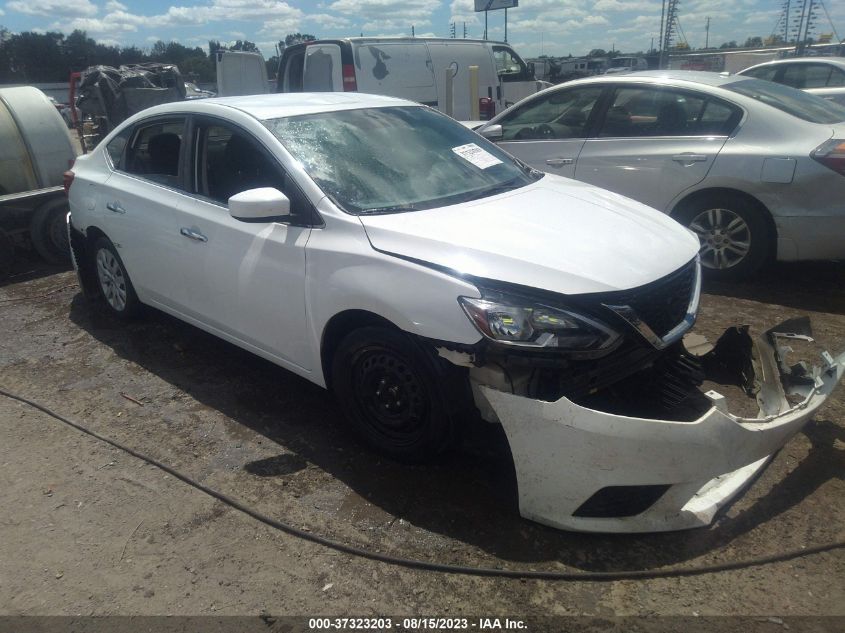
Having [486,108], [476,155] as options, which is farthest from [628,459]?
[486,108]

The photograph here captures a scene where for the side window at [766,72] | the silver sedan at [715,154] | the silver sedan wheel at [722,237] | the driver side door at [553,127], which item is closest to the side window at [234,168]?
the silver sedan at [715,154]

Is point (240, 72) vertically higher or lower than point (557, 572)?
higher

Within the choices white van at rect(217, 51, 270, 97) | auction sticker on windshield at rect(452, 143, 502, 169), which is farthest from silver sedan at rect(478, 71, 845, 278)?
white van at rect(217, 51, 270, 97)

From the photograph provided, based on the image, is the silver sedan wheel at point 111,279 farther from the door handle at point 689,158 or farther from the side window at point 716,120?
the side window at point 716,120

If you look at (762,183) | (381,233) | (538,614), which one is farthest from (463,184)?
(762,183)

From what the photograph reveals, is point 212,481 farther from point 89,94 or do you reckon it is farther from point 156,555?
point 89,94

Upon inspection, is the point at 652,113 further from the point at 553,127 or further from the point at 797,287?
the point at 797,287

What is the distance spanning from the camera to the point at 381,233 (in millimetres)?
3066

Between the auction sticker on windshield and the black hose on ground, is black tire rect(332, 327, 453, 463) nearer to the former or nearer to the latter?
the black hose on ground

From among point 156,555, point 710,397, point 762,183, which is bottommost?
point 156,555

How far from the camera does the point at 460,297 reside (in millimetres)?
2703

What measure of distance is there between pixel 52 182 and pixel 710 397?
7.05 meters

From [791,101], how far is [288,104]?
4173 millimetres

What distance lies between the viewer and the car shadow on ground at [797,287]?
504cm
